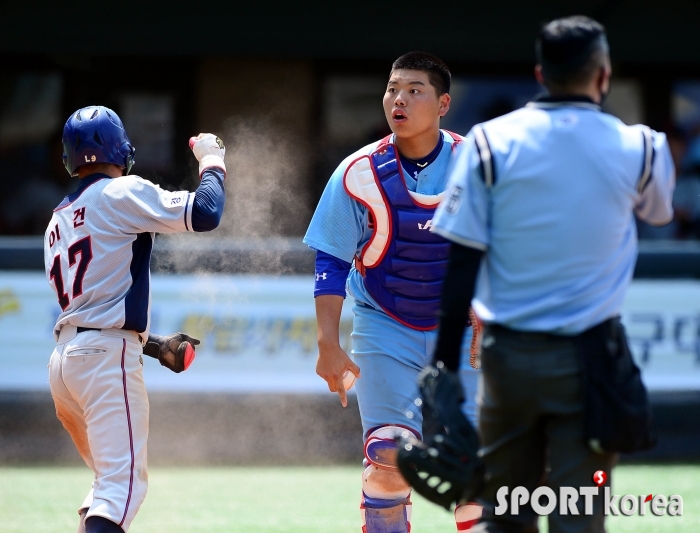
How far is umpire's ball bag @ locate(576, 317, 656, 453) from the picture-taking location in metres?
2.90

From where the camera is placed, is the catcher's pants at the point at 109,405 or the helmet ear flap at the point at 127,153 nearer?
the catcher's pants at the point at 109,405

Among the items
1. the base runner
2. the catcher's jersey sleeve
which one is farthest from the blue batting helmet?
the catcher's jersey sleeve

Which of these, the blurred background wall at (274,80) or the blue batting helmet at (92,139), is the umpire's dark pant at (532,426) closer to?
the blue batting helmet at (92,139)

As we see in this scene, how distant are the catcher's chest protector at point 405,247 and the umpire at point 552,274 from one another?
4.57ft

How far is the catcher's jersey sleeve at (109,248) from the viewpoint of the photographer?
4.23m

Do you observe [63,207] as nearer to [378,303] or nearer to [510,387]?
[378,303]

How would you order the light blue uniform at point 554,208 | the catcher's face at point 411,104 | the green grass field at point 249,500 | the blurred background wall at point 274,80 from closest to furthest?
the light blue uniform at point 554,208 < the catcher's face at point 411,104 < the green grass field at point 249,500 < the blurred background wall at point 274,80

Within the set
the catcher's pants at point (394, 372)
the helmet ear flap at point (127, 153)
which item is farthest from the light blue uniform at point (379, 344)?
the helmet ear flap at point (127, 153)

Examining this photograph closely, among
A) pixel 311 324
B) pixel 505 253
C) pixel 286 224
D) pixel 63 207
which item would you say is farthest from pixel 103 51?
pixel 505 253

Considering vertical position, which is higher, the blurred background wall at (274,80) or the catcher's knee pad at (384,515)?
the blurred background wall at (274,80)

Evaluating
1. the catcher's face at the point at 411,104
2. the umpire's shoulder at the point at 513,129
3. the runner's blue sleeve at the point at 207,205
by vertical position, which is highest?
the catcher's face at the point at 411,104

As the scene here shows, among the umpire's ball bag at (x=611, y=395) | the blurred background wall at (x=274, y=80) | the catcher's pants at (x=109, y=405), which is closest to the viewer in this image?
the umpire's ball bag at (x=611, y=395)

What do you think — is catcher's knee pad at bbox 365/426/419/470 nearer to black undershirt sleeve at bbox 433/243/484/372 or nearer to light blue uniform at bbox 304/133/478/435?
light blue uniform at bbox 304/133/478/435

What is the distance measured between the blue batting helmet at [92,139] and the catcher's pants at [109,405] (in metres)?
0.71
